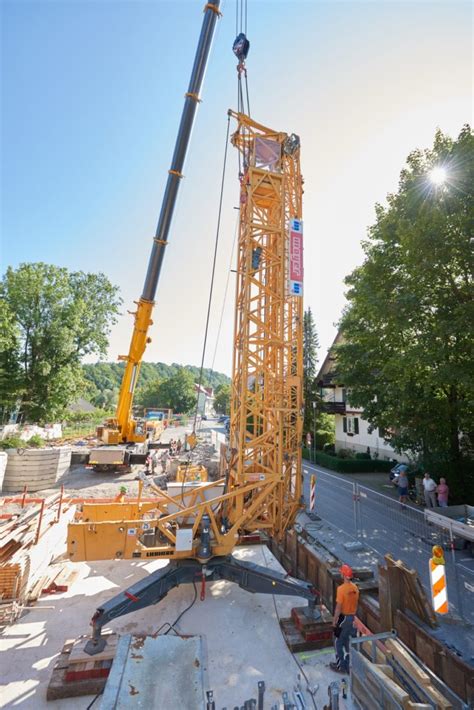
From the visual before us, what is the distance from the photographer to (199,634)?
5.81 m

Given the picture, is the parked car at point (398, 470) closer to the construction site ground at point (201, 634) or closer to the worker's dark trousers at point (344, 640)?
the construction site ground at point (201, 634)

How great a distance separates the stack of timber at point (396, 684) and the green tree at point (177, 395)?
67320 mm

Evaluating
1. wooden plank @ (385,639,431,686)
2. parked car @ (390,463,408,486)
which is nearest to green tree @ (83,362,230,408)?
parked car @ (390,463,408,486)

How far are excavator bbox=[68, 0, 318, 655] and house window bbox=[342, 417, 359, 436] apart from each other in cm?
1901

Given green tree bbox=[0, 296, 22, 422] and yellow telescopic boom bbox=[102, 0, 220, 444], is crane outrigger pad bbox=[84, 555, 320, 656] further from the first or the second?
green tree bbox=[0, 296, 22, 422]

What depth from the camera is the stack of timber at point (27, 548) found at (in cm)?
648

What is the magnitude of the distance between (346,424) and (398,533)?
53.9 feet

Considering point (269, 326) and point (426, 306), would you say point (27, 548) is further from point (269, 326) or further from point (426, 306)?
point (426, 306)

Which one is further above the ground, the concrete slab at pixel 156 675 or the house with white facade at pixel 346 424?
the house with white facade at pixel 346 424

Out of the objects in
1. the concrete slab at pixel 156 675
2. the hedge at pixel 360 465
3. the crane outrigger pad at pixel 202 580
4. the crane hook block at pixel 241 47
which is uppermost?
the crane hook block at pixel 241 47

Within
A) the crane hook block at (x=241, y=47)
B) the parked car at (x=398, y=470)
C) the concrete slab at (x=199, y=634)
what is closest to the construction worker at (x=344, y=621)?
the concrete slab at (x=199, y=634)

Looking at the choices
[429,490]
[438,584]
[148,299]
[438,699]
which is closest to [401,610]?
[438,584]

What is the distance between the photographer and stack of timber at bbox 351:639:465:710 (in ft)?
11.4

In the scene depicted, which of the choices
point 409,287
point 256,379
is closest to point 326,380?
point 409,287
